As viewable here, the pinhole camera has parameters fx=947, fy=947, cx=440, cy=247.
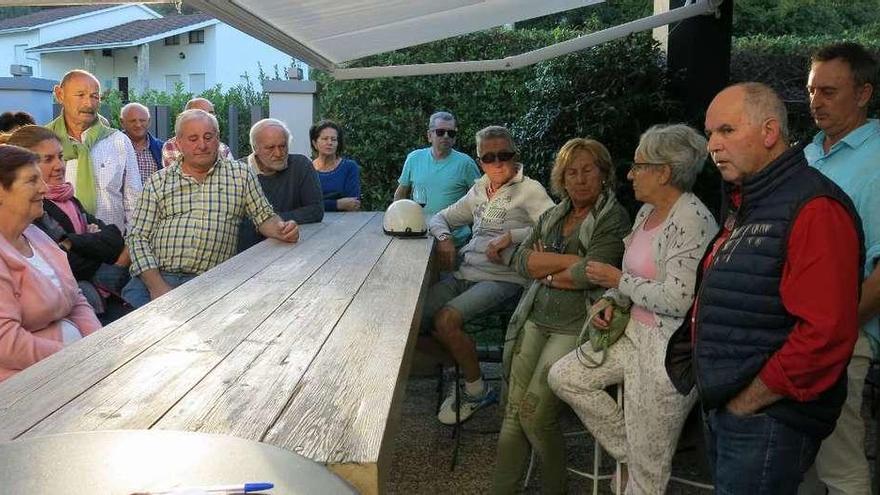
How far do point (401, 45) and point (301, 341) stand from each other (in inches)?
159

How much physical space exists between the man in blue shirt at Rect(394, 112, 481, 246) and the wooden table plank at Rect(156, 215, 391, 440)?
9.81 feet

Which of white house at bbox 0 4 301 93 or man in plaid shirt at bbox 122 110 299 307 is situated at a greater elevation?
white house at bbox 0 4 301 93

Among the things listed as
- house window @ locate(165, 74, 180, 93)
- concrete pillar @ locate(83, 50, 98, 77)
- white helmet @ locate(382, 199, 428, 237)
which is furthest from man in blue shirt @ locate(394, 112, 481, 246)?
concrete pillar @ locate(83, 50, 98, 77)

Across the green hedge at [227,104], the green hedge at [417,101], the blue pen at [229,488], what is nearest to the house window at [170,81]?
the green hedge at [227,104]

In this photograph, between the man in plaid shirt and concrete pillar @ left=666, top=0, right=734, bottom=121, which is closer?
the man in plaid shirt

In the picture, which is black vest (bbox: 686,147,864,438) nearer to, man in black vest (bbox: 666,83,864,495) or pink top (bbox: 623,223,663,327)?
man in black vest (bbox: 666,83,864,495)

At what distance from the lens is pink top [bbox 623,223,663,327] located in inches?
138

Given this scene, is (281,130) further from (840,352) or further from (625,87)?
(840,352)

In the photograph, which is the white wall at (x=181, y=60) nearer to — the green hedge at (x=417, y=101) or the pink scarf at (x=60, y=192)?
the green hedge at (x=417, y=101)

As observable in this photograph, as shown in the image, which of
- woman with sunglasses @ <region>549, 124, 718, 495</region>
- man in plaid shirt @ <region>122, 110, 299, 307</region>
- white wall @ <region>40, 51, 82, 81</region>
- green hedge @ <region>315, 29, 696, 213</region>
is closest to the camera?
woman with sunglasses @ <region>549, 124, 718, 495</region>

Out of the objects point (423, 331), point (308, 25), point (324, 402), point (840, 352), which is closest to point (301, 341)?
point (324, 402)

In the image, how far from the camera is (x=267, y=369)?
2400 mm

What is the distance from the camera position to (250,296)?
11.2 ft

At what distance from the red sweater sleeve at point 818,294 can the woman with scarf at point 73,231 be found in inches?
126
